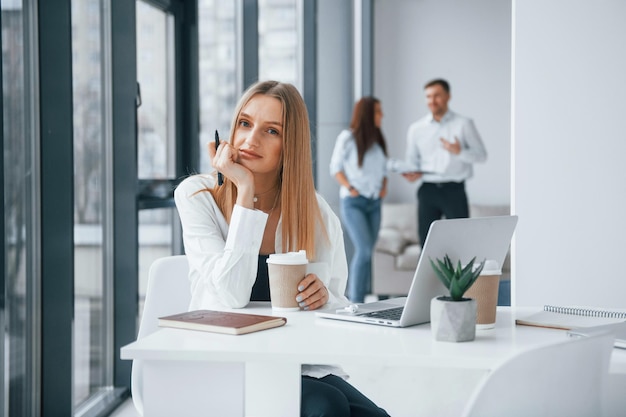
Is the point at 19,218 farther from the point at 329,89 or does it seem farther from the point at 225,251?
the point at 329,89

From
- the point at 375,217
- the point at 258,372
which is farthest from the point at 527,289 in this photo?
the point at 375,217

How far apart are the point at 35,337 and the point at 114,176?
96 cm

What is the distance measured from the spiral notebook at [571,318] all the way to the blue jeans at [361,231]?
415cm

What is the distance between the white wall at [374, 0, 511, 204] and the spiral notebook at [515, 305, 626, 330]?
19.3ft

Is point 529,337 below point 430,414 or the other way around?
the other way around

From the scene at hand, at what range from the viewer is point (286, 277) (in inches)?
70.7

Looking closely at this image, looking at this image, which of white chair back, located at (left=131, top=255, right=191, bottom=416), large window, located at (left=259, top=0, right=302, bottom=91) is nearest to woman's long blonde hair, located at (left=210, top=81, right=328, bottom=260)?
white chair back, located at (left=131, top=255, right=191, bottom=416)

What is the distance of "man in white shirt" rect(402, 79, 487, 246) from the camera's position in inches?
227

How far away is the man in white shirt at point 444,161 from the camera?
5770mm

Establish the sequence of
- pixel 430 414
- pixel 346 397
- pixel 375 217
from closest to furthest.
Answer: pixel 346 397 < pixel 430 414 < pixel 375 217

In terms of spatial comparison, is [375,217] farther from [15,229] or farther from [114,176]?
[15,229]

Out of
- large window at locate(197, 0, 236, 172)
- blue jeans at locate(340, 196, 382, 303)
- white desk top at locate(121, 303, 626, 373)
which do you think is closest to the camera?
white desk top at locate(121, 303, 626, 373)

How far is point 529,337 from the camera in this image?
5.07 ft

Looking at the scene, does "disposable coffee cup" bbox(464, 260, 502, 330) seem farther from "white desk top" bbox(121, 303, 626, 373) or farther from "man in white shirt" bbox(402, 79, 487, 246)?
"man in white shirt" bbox(402, 79, 487, 246)
